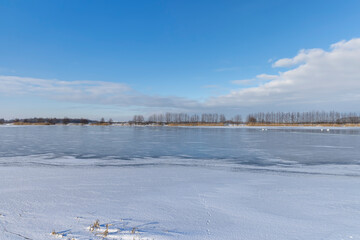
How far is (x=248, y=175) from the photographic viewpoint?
6.49m

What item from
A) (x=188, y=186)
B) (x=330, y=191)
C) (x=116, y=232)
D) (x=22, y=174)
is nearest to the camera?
(x=116, y=232)

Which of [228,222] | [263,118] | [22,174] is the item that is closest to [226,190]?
[228,222]

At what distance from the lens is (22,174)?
6172 mm

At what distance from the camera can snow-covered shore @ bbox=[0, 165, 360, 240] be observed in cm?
296

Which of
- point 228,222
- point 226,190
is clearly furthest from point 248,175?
point 228,222

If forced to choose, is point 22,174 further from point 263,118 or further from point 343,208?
point 263,118

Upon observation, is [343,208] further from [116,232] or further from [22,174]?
[22,174]

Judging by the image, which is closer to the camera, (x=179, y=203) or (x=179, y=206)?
(x=179, y=206)

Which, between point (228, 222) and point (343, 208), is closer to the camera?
point (228, 222)

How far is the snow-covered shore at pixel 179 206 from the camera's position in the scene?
296 cm

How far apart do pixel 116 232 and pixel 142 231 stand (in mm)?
309

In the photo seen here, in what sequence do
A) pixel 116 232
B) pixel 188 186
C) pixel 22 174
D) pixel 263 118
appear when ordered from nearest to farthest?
pixel 116 232 → pixel 188 186 → pixel 22 174 → pixel 263 118

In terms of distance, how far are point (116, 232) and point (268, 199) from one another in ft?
9.04

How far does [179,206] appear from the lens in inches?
152
